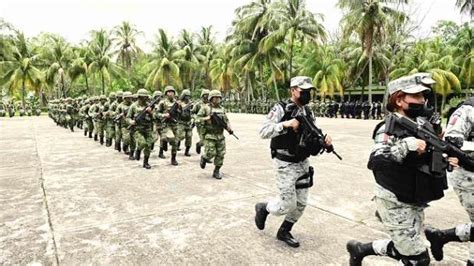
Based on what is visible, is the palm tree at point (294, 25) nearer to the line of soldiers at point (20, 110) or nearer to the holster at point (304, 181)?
the holster at point (304, 181)

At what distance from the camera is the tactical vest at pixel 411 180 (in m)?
2.33

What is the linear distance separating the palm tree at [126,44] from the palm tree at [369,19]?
75.2ft

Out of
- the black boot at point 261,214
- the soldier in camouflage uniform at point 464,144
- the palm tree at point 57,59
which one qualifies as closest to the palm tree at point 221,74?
the palm tree at point 57,59

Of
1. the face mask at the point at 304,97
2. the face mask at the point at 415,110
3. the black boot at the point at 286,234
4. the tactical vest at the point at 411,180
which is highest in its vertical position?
the face mask at the point at 304,97

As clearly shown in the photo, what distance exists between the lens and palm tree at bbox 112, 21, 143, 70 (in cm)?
3900

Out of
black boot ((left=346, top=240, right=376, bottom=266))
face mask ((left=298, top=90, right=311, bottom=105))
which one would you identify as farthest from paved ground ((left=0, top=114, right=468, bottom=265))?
face mask ((left=298, top=90, right=311, bottom=105))

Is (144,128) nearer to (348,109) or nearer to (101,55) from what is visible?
(348,109)

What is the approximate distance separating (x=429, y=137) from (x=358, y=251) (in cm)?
105

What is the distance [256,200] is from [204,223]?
1099mm

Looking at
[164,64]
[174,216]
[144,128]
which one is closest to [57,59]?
[164,64]

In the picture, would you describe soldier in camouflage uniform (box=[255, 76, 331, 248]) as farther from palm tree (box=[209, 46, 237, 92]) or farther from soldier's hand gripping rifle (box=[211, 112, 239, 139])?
palm tree (box=[209, 46, 237, 92])

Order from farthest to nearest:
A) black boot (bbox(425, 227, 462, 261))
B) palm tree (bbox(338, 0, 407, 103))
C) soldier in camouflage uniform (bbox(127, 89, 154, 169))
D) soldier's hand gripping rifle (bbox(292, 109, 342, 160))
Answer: palm tree (bbox(338, 0, 407, 103)) < soldier in camouflage uniform (bbox(127, 89, 154, 169)) < soldier's hand gripping rifle (bbox(292, 109, 342, 160)) < black boot (bbox(425, 227, 462, 261))

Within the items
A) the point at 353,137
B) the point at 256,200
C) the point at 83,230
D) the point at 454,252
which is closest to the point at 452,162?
the point at 454,252

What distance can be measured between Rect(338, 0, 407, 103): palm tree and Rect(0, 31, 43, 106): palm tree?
2798 centimetres
